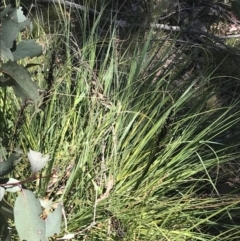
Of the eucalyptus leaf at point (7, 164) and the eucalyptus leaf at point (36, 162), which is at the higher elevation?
the eucalyptus leaf at point (7, 164)

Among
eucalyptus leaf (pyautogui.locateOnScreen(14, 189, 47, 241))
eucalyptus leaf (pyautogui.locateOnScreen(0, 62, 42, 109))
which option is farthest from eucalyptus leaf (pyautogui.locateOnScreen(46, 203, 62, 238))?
eucalyptus leaf (pyautogui.locateOnScreen(0, 62, 42, 109))

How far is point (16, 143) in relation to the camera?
4.99 feet

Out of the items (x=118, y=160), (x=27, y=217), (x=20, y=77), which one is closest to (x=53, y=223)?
(x=27, y=217)

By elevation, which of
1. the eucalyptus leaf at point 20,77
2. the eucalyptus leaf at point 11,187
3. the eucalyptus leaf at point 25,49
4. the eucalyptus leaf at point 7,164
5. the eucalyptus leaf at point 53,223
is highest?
the eucalyptus leaf at point 25,49

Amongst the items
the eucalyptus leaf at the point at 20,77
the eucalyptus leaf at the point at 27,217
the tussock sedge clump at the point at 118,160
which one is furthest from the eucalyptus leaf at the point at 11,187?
the tussock sedge clump at the point at 118,160

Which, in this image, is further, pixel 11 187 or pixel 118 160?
pixel 118 160

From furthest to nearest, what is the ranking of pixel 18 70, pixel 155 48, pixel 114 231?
1. pixel 155 48
2. pixel 114 231
3. pixel 18 70

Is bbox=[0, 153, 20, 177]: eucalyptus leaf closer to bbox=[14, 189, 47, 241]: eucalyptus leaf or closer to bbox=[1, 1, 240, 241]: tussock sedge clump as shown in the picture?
bbox=[14, 189, 47, 241]: eucalyptus leaf

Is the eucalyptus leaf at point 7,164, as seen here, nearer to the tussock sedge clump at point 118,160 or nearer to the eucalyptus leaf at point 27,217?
the eucalyptus leaf at point 27,217

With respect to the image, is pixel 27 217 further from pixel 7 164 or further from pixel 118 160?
pixel 118 160

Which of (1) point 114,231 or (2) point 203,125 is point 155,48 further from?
(1) point 114,231

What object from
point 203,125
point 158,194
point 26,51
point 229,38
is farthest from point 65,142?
point 229,38

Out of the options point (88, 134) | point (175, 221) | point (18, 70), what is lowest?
point (175, 221)

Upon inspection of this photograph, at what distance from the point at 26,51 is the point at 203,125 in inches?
41.8
